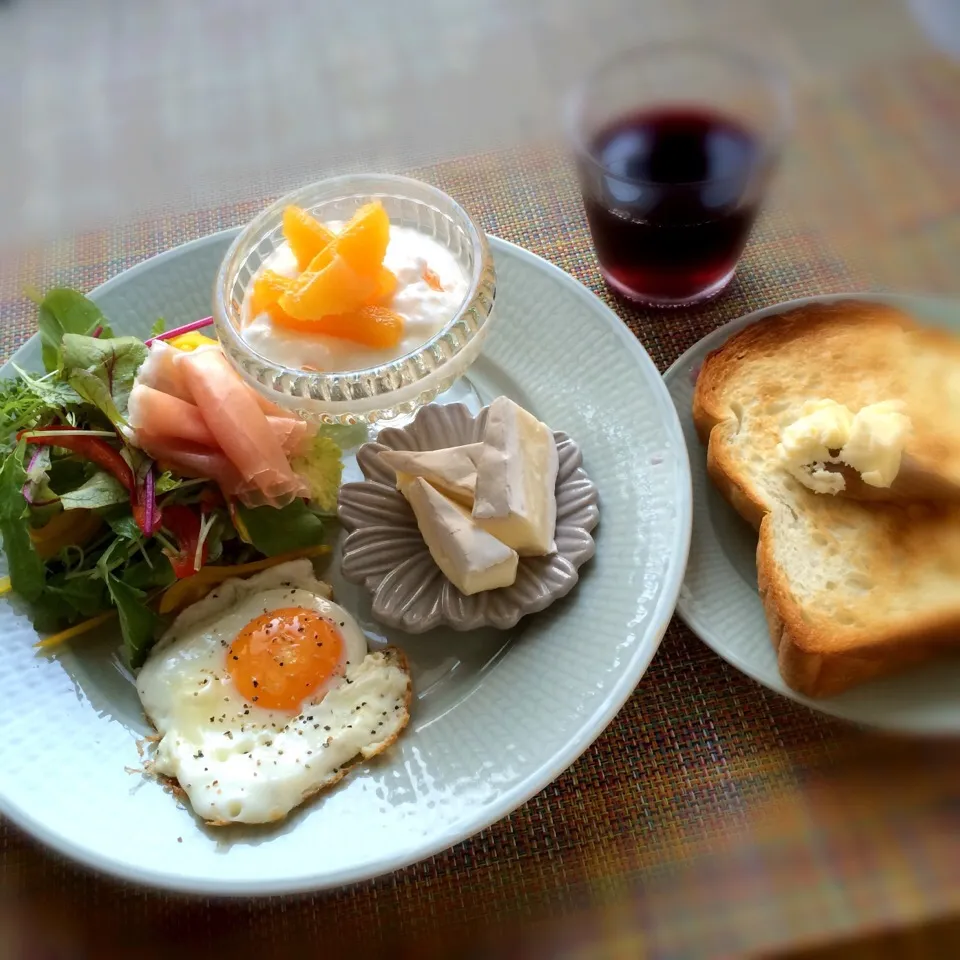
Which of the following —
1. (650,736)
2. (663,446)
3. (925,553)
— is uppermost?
(925,553)

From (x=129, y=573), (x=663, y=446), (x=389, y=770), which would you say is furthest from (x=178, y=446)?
(x=663, y=446)

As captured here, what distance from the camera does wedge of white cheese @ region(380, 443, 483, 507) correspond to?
0.78 metres

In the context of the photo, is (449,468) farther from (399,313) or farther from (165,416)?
(165,416)

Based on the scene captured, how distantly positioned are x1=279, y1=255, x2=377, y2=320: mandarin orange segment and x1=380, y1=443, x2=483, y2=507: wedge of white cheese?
0.15 metres

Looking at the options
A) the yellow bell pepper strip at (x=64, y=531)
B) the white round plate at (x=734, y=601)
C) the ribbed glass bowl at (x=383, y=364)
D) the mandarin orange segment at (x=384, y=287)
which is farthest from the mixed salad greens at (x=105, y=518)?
the white round plate at (x=734, y=601)

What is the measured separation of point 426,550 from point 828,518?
0.39 meters

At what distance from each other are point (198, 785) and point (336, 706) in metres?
0.13

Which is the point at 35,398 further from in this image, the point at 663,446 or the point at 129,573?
the point at 663,446

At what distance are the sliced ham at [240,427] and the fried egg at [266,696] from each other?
3.5 inches

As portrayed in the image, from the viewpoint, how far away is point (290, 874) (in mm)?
628

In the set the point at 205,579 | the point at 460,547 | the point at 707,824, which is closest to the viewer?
the point at 707,824

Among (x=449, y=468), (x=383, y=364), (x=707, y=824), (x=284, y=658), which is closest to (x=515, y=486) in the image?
(x=449, y=468)

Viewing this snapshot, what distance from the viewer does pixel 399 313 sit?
812mm

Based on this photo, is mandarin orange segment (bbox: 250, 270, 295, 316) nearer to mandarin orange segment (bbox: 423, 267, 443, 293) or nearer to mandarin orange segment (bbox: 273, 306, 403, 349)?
mandarin orange segment (bbox: 273, 306, 403, 349)
